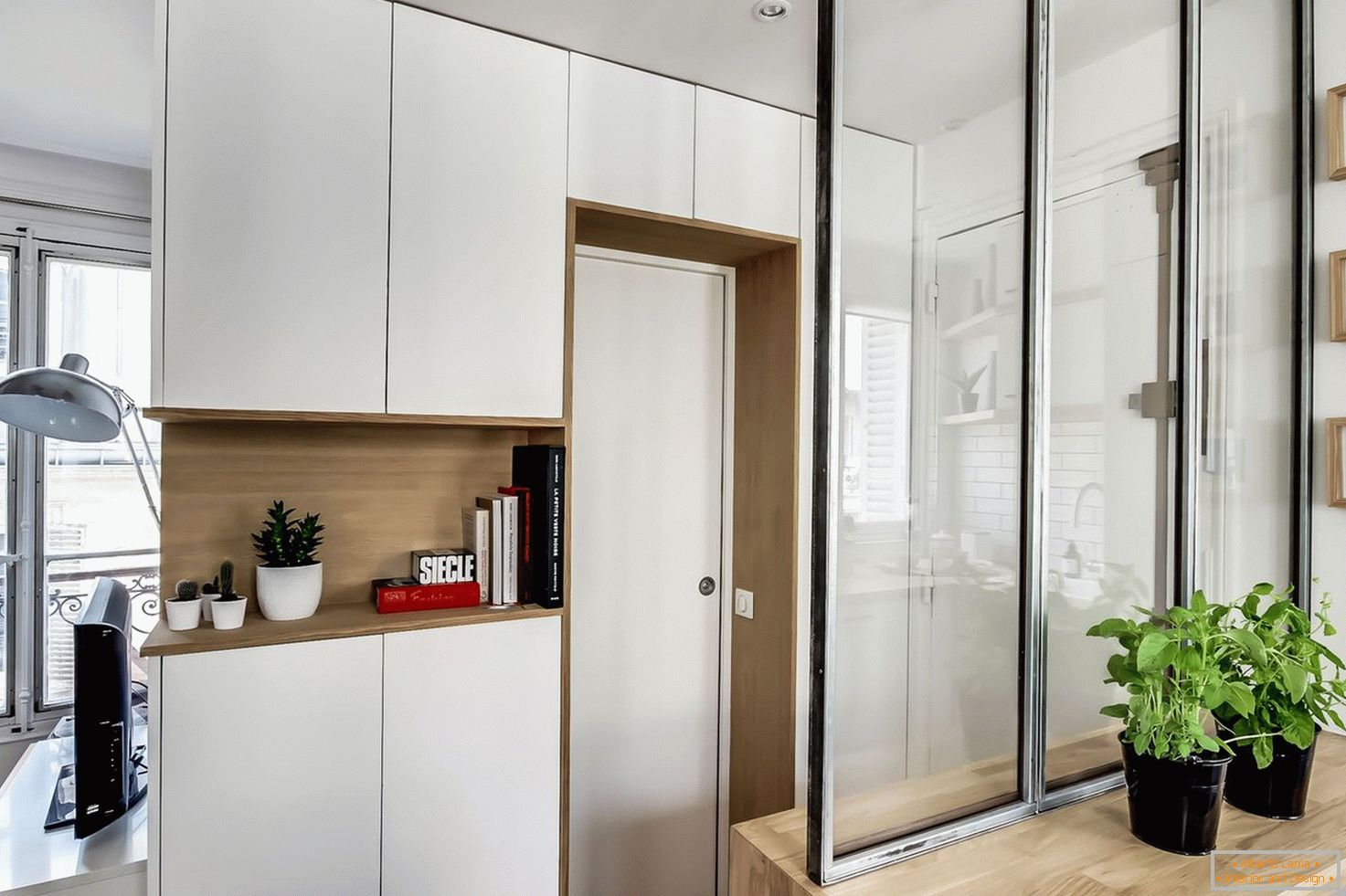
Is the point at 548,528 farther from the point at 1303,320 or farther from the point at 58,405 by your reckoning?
the point at 1303,320

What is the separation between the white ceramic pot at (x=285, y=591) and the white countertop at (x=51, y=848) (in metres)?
0.45

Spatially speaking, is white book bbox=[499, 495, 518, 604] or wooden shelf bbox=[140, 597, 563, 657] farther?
white book bbox=[499, 495, 518, 604]

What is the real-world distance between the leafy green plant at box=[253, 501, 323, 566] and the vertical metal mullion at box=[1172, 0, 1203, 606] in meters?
1.93

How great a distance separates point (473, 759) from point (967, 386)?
57.6 inches

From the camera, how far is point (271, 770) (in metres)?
1.69

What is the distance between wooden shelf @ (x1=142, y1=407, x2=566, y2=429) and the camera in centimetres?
163

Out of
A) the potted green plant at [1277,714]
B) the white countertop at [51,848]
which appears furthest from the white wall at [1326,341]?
the white countertop at [51,848]

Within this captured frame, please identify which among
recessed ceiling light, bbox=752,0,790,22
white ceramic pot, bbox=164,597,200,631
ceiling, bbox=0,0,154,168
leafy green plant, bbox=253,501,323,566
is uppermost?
ceiling, bbox=0,0,154,168

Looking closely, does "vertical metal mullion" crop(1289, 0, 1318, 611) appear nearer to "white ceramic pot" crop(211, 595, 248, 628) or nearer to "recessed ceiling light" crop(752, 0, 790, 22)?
"recessed ceiling light" crop(752, 0, 790, 22)

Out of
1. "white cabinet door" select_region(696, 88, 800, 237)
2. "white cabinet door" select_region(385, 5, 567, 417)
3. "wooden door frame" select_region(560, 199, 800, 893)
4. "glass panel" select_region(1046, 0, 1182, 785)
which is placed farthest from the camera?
"wooden door frame" select_region(560, 199, 800, 893)

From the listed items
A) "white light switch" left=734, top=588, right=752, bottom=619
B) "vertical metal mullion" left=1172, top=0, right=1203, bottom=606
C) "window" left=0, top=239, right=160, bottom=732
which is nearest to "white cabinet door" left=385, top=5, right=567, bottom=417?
"white light switch" left=734, top=588, right=752, bottom=619

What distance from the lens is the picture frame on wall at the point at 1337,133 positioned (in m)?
1.70

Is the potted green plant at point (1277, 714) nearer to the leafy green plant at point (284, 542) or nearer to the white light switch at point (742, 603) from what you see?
the white light switch at point (742, 603)

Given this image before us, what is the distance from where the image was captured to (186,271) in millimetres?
1642
